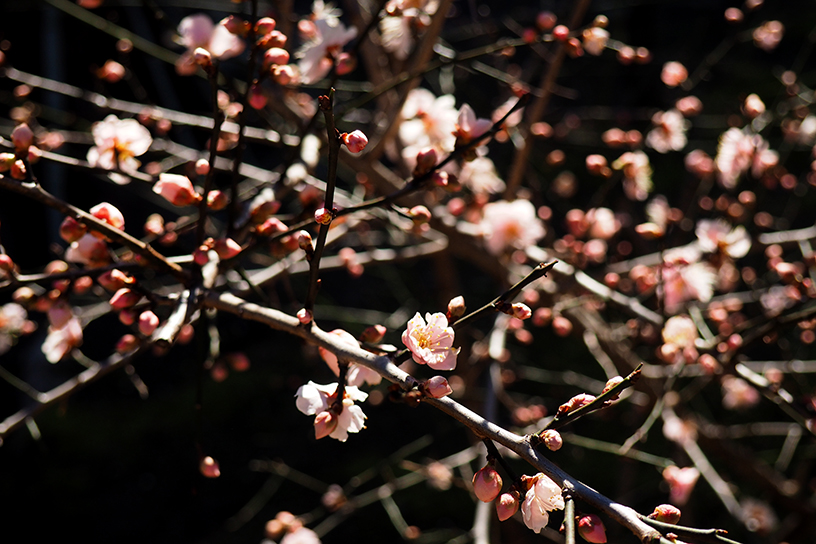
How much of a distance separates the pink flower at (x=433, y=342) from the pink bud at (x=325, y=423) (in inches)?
4.9

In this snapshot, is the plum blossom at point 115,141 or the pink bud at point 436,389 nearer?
the pink bud at point 436,389

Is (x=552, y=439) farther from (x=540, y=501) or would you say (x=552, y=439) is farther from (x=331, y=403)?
(x=331, y=403)

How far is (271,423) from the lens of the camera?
277 centimetres

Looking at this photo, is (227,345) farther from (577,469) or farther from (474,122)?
(474,122)

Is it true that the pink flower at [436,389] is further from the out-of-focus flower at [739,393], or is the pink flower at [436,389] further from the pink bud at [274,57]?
the out-of-focus flower at [739,393]

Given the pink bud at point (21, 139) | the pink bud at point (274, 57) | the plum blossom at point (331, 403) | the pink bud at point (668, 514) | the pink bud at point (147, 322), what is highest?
the pink bud at point (274, 57)

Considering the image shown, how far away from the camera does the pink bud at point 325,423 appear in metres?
0.63

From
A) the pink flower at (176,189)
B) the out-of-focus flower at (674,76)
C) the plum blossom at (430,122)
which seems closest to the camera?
the pink flower at (176,189)

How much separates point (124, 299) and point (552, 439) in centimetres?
57

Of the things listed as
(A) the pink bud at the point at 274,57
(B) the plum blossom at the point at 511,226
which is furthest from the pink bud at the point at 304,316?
(B) the plum blossom at the point at 511,226

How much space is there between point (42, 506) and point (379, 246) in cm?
198

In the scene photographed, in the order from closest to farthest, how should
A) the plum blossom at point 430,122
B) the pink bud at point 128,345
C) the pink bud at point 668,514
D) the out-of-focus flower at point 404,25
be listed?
the pink bud at point 668,514
the pink bud at point 128,345
the out-of-focus flower at point 404,25
the plum blossom at point 430,122

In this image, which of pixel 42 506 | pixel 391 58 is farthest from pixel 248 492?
pixel 391 58

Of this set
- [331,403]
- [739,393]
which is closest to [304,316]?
[331,403]
